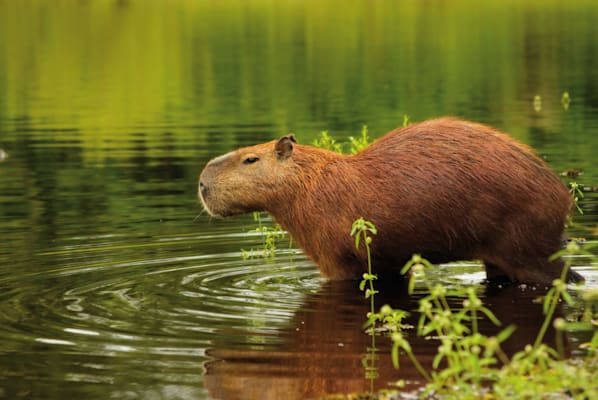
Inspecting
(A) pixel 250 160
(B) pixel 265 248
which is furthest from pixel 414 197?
(B) pixel 265 248

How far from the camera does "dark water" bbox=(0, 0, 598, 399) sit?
8.11 meters

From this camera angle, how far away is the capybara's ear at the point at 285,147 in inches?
409

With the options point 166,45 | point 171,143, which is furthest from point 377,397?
point 166,45

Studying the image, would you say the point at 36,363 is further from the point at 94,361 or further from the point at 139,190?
the point at 139,190

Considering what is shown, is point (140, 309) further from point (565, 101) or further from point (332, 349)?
point (565, 101)

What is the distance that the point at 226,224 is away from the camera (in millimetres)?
13438

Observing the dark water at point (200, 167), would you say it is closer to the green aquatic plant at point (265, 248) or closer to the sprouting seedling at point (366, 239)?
the green aquatic plant at point (265, 248)

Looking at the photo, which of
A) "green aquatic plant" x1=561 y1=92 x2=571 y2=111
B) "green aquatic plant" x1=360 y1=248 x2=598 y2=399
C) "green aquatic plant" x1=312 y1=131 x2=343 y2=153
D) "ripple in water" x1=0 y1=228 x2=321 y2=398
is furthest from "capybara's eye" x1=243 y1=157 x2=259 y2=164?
"green aquatic plant" x1=561 y1=92 x2=571 y2=111

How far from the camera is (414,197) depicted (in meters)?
9.91

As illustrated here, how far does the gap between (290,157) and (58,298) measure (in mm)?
2071

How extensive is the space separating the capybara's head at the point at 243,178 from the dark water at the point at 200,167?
17.5 inches

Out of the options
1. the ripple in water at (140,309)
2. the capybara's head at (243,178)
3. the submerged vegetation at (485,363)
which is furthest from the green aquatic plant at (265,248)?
the submerged vegetation at (485,363)

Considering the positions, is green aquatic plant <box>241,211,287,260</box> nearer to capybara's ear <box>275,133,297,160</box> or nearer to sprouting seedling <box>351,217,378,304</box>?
capybara's ear <box>275,133,297,160</box>

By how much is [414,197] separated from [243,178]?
138cm
